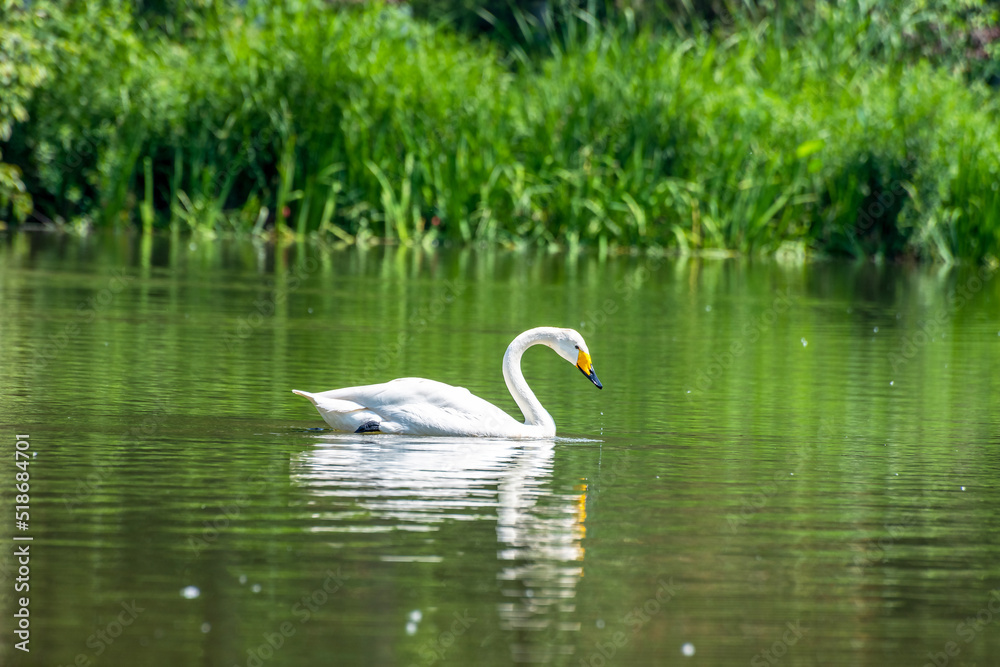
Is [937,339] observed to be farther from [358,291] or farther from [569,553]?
[569,553]

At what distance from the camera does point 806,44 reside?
32750 mm

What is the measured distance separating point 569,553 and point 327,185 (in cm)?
2154

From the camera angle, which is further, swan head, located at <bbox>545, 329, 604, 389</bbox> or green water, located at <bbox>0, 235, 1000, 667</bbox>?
swan head, located at <bbox>545, 329, 604, 389</bbox>

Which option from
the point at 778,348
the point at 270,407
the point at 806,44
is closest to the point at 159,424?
the point at 270,407

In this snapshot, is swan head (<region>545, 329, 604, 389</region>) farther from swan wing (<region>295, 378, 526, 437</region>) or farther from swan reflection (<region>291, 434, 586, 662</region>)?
swan wing (<region>295, 378, 526, 437</region>)

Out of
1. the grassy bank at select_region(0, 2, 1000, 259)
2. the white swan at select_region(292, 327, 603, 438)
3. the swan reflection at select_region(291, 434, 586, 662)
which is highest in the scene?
the grassy bank at select_region(0, 2, 1000, 259)

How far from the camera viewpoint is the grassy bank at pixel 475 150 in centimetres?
2809

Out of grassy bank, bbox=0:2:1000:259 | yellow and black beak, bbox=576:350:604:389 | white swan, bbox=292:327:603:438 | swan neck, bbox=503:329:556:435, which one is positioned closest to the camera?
white swan, bbox=292:327:603:438

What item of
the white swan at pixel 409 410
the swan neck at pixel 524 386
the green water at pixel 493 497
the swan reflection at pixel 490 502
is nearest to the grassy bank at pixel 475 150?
the green water at pixel 493 497

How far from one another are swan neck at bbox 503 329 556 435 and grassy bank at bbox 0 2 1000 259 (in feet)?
55.7

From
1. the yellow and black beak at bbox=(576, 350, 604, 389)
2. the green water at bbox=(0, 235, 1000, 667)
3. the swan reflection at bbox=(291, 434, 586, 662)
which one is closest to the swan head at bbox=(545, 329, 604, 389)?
the yellow and black beak at bbox=(576, 350, 604, 389)

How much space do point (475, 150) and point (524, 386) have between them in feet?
57.3

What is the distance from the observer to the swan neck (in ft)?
34.0

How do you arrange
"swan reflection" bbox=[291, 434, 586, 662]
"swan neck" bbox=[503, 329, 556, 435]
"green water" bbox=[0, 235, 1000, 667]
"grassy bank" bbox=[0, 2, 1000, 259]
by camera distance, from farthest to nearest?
"grassy bank" bbox=[0, 2, 1000, 259] < "swan neck" bbox=[503, 329, 556, 435] < "swan reflection" bbox=[291, 434, 586, 662] < "green water" bbox=[0, 235, 1000, 667]
